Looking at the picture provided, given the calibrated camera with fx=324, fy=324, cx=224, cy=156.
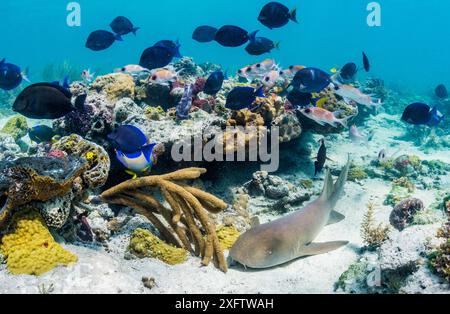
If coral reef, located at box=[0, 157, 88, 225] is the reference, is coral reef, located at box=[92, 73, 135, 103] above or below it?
above

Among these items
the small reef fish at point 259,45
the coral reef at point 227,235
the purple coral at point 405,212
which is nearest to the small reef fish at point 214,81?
the small reef fish at point 259,45

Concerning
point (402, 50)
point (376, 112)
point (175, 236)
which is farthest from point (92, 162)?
point (402, 50)

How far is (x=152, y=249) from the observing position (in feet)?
13.1

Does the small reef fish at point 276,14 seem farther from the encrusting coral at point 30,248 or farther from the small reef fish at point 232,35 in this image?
the encrusting coral at point 30,248

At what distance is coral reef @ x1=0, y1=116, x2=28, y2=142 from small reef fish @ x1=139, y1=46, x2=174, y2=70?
17.4ft

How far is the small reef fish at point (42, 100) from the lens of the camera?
12.8 feet

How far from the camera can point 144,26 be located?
153375 mm

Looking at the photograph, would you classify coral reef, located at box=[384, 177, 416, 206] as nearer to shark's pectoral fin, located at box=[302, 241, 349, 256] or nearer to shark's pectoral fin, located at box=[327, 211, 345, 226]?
shark's pectoral fin, located at box=[327, 211, 345, 226]

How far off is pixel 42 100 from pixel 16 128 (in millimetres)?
6697

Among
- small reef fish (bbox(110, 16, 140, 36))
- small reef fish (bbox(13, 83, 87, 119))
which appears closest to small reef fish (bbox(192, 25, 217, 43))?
small reef fish (bbox(110, 16, 140, 36))

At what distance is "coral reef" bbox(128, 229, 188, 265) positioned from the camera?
3955 mm

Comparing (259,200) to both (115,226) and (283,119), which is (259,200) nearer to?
(283,119)

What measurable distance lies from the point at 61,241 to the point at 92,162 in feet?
3.26

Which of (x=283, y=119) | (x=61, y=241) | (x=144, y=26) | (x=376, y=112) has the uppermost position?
(x=144, y=26)
